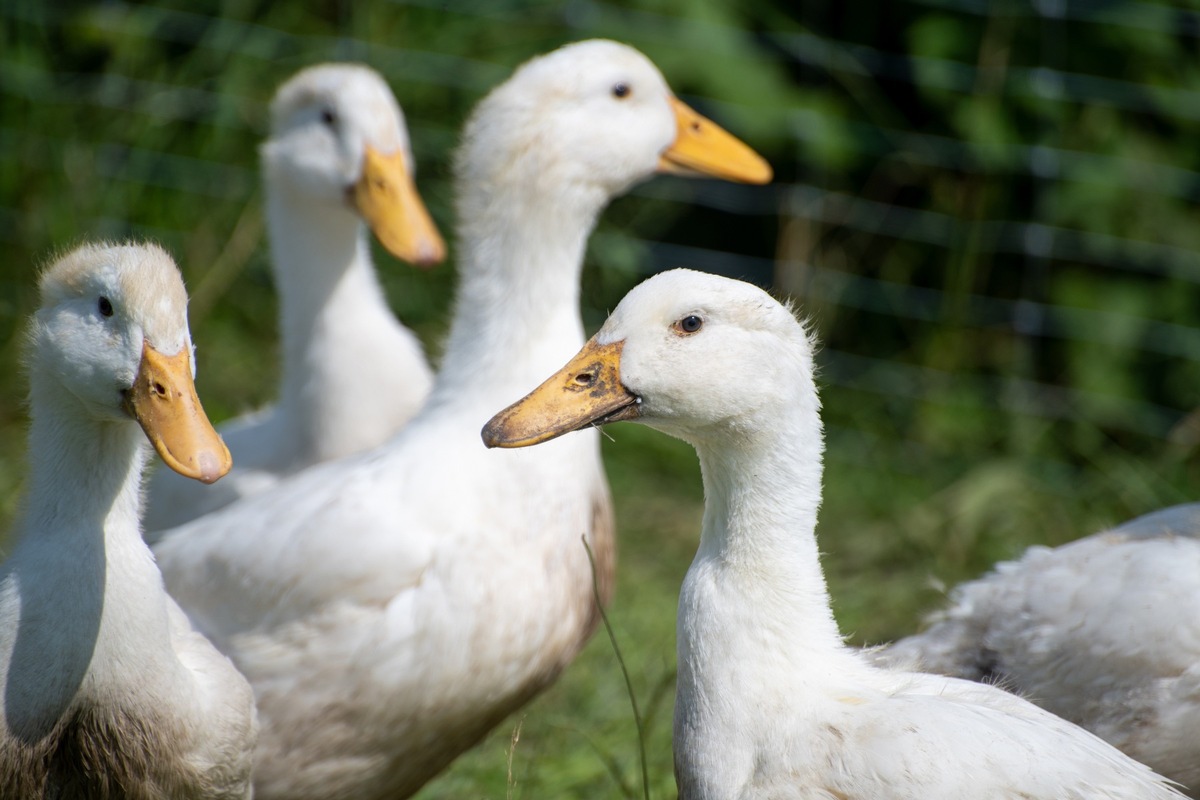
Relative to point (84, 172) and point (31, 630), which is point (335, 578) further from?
point (84, 172)

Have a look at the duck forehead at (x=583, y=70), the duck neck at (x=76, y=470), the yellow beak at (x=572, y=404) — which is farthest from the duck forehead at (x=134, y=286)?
the duck forehead at (x=583, y=70)

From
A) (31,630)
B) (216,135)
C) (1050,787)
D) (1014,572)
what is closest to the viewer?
(1050,787)

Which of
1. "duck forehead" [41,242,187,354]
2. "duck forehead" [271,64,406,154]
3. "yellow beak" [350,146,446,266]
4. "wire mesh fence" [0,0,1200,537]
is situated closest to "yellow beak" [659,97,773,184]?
"yellow beak" [350,146,446,266]

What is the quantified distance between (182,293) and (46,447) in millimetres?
374

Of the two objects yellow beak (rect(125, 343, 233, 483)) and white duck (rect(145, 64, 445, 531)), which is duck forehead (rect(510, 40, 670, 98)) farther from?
yellow beak (rect(125, 343, 233, 483))

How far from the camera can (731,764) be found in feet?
7.22

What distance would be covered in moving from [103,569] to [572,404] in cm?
82

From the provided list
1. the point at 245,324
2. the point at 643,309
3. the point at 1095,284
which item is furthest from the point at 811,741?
the point at 245,324

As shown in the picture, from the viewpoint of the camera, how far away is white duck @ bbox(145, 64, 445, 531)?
3715 millimetres

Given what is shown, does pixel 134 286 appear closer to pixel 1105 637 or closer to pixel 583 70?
pixel 583 70

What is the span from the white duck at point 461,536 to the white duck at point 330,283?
48 centimetres

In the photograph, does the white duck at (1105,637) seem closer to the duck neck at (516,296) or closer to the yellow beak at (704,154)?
the duck neck at (516,296)

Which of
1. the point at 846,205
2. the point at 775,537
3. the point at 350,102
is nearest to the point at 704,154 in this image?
the point at 350,102

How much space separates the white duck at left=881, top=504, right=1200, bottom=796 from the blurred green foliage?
1.72m
